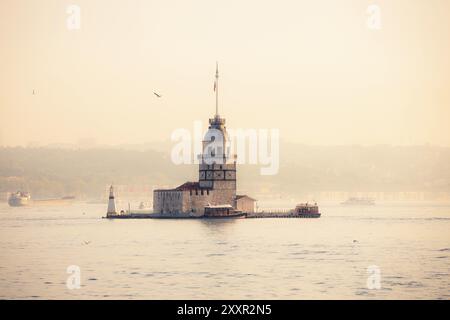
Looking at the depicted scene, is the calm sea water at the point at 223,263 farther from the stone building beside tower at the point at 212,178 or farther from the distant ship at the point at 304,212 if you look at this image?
the distant ship at the point at 304,212

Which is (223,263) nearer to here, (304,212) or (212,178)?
(212,178)

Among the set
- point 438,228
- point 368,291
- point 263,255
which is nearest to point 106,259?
point 263,255

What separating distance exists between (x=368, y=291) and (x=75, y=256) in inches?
1276

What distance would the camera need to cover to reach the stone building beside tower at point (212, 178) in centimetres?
14388

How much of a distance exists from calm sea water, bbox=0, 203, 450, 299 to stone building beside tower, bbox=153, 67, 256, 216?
55.4 feet

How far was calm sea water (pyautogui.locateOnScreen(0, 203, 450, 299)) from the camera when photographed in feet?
207

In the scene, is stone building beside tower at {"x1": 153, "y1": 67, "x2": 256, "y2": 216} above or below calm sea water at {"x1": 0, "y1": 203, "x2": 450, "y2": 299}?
above

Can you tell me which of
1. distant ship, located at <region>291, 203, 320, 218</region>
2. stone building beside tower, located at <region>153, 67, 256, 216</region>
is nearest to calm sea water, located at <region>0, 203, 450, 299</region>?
stone building beside tower, located at <region>153, 67, 256, 216</region>

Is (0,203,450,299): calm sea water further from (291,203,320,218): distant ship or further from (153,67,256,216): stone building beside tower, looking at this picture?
(291,203,320,218): distant ship

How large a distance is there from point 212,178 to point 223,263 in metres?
65.0

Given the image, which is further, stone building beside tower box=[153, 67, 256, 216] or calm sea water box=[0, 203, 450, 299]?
stone building beside tower box=[153, 67, 256, 216]

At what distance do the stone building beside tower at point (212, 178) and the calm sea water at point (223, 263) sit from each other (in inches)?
664

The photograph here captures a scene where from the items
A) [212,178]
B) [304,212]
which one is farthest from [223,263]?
[304,212]

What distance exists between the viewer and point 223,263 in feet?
260
